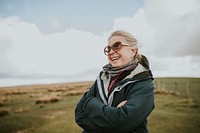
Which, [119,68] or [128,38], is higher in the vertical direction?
[128,38]

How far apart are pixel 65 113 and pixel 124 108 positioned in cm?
403

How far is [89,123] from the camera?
3.49 feet

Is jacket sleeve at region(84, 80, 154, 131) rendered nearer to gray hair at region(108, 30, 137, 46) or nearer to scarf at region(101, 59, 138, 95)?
scarf at region(101, 59, 138, 95)

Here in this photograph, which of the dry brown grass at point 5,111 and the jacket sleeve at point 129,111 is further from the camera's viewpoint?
the dry brown grass at point 5,111

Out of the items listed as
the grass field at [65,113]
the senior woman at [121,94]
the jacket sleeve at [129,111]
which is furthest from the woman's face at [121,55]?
the grass field at [65,113]

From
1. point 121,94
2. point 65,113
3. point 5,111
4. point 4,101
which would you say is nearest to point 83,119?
point 121,94

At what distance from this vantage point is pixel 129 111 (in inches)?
37.5

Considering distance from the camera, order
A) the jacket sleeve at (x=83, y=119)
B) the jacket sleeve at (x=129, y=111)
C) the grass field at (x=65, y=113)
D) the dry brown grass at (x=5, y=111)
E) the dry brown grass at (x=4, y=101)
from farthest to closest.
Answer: the dry brown grass at (x=4, y=101), the dry brown grass at (x=5, y=111), the grass field at (x=65, y=113), the jacket sleeve at (x=83, y=119), the jacket sleeve at (x=129, y=111)

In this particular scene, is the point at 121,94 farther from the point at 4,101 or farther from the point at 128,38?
the point at 4,101

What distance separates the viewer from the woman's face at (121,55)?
3.66ft

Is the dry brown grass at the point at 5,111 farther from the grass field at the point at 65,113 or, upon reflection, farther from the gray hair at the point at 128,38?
the gray hair at the point at 128,38

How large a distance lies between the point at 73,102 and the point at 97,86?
4713mm

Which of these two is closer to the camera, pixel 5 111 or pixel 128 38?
pixel 128 38

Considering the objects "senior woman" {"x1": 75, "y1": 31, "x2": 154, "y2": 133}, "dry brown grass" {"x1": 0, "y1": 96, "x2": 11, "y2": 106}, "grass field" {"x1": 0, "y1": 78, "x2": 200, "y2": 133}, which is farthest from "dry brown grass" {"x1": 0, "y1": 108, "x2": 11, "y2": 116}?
"senior woman" {"x1": 75, "y1": 31, "x2": 154, "y2": 133}
